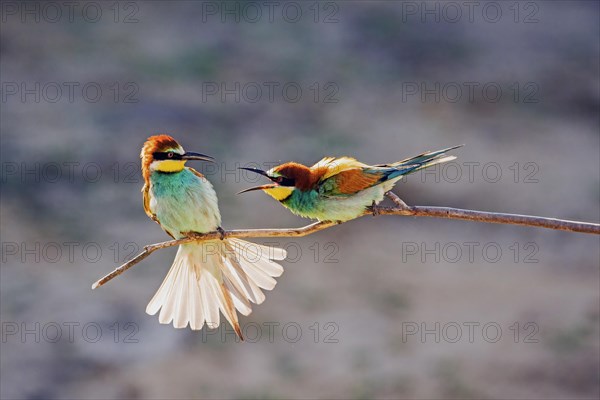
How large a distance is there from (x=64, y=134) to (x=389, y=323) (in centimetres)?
442

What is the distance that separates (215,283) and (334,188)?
2.59 feet

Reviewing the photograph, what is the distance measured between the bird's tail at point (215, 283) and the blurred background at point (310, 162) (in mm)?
2956

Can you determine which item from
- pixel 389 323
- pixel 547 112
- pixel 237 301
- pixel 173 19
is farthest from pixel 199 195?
pixel 173 19

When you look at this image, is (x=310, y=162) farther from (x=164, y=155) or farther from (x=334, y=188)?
(x=334, y=188)

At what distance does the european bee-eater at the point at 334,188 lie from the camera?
10.3ft

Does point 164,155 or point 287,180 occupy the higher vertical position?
point 164,155

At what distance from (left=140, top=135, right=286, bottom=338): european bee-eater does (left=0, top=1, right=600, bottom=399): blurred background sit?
2985mm

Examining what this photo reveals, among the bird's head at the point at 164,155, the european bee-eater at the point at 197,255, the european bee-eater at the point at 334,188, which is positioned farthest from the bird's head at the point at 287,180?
the bird's head at the point at 164,155

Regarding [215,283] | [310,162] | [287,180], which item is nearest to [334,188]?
[287,180]

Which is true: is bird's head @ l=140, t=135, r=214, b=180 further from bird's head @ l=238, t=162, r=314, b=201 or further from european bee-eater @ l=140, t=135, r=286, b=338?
bird's head @ l=238, t=162, r=314, b=201

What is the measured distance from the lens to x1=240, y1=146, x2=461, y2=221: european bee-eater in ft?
10.3

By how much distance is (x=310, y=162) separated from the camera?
363 inches

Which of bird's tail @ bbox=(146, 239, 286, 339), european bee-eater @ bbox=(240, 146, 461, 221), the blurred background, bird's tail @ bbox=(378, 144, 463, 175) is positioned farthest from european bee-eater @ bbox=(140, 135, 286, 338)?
the blurred background

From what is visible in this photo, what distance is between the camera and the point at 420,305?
7.47m
